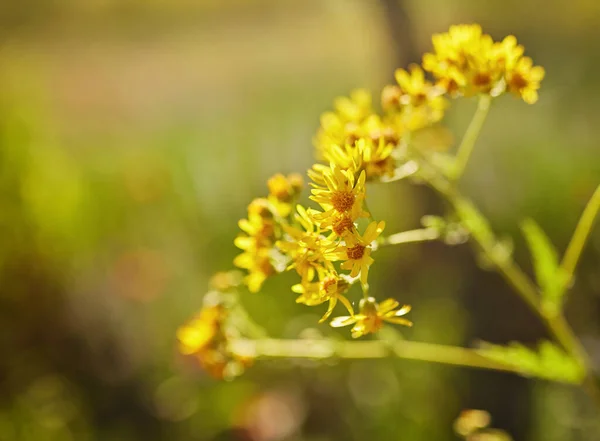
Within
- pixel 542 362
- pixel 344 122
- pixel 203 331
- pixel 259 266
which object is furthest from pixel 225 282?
pixel 542 362

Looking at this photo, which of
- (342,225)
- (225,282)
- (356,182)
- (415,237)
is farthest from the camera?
(225,282)

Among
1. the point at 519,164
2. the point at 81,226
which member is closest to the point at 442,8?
the point at 519,164

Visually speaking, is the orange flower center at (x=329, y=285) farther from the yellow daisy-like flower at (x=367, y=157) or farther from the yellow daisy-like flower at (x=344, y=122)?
the yellow daisy-like flower at (x=344, y=122)

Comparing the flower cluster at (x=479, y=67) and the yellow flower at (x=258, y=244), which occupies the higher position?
the flower cluster at (x=479, y=67)

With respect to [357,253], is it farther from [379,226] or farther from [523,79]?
[523,79]

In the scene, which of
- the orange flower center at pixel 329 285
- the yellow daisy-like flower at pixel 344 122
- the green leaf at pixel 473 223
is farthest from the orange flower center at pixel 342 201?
the green leaf at pixel 473 223

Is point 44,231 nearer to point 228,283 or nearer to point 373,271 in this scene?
point 373,271
